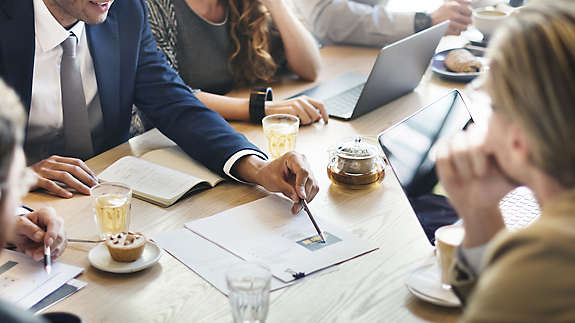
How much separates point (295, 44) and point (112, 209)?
47.5 inches

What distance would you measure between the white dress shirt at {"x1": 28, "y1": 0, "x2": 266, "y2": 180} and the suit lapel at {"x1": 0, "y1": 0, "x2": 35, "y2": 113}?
6 cm

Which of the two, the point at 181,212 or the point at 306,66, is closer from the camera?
the point at 181,212

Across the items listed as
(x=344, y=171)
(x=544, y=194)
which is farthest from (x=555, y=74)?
(x=344, y=171)

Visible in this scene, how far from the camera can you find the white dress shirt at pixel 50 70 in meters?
1.61

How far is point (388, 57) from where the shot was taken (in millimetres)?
1802

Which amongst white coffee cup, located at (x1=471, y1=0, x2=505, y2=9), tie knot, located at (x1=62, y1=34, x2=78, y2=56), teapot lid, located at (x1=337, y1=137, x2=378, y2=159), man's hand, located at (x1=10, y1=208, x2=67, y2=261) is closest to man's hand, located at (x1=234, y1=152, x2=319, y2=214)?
teapot lid, located at (x1=337, y1=137, x2=378, y2=159)

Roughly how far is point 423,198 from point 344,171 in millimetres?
226

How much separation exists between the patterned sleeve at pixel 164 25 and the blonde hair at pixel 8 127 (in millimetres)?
1428

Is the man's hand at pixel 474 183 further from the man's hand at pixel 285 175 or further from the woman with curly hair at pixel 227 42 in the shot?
the woman with curly hair at pixel 227 42

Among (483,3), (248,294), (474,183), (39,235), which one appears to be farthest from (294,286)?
(483,3)

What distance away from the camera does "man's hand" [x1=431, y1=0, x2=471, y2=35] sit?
2.62 m

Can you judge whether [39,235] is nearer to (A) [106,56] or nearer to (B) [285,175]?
(B) [285,175]

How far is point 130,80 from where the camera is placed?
1829 millimetres

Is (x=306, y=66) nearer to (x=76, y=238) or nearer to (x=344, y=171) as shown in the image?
(x=344, y=171)
